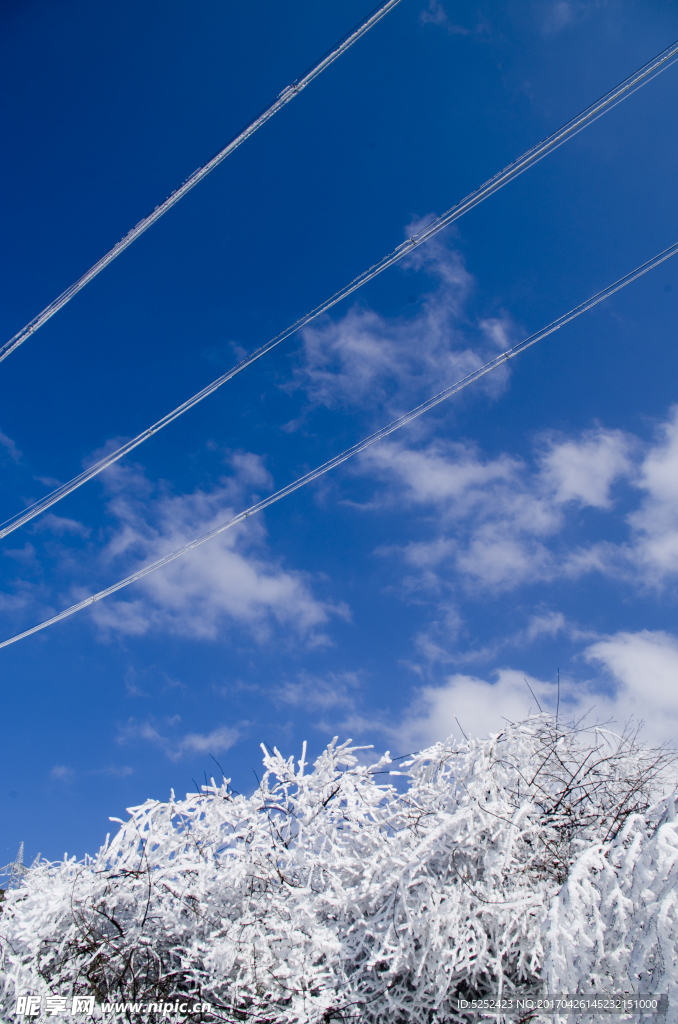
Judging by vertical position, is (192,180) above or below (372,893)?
above

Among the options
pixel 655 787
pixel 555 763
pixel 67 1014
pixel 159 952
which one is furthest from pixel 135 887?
pixel 655 787

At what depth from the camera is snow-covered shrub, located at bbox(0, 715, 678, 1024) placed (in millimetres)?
5008

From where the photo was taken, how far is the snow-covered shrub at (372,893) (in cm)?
501

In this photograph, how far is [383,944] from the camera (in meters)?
5.49

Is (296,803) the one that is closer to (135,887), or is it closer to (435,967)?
(135,887)
